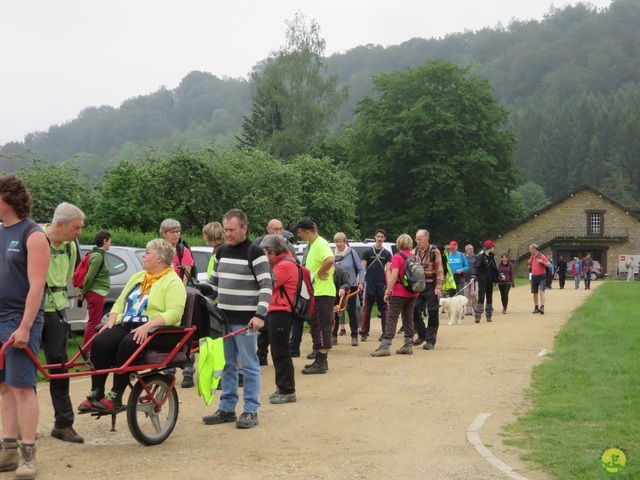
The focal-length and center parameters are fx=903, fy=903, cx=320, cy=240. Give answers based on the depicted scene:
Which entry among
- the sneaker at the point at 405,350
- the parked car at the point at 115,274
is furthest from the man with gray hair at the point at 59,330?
the sneaker at the point at 405,350

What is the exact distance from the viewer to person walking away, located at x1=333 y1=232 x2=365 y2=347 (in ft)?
52.8

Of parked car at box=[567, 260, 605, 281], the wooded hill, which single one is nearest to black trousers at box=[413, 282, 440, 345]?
parked car at box=[567, 260, 605, 281]

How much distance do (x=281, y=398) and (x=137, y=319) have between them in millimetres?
2540

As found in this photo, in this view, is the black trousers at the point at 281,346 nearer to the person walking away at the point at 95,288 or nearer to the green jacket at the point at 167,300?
the green jacket at the point at 167,300

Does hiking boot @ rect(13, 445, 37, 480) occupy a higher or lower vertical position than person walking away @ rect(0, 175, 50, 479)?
lower

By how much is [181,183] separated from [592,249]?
52.8 meters

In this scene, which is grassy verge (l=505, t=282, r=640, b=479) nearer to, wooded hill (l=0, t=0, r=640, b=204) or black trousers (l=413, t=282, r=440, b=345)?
black trousers (l=413, t=282, r=440, b=345)

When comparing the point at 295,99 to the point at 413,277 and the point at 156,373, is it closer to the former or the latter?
the point at 413,277

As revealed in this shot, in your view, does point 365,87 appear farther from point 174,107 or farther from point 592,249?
point 592,249

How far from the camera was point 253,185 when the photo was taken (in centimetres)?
3750

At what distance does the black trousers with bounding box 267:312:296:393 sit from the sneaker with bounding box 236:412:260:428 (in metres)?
1.22

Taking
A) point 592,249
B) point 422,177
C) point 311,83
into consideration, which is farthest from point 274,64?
point 592,249

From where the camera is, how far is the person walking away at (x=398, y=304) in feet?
46.2

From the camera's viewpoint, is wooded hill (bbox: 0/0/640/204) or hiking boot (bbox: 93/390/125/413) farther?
wooded hill (bbox: 0/0/640/204)
